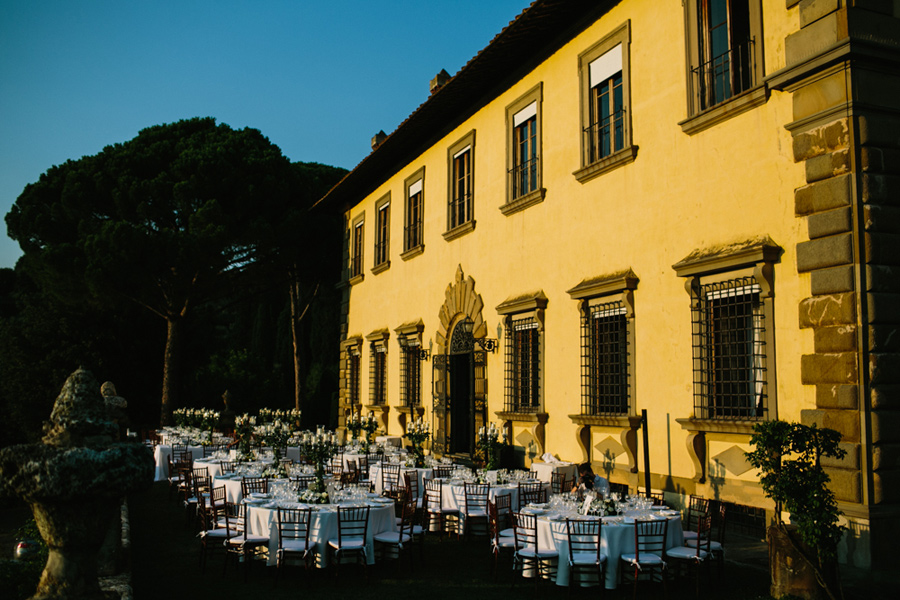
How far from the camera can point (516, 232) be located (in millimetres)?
14211

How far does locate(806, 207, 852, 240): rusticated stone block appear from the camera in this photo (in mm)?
7531

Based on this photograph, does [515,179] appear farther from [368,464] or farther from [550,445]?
[368,464]

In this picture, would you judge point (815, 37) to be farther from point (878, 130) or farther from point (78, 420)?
point (78, 420)

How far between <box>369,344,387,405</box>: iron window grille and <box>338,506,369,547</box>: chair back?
13019mm

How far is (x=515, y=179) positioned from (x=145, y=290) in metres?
15.9

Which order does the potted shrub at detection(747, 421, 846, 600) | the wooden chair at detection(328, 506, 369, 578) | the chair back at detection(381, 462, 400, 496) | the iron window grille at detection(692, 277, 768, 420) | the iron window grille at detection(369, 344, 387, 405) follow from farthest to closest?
the iron window grille at detection(369, 344, 387, 405)
the chair back at detection(381, 462, 400, 496)
the iron window grille at detection(692, 277, 768, 420)
the wooden chair at detection(328, 506, 369, 578)
the potted shrub at detection(747, 421, 846, 600)

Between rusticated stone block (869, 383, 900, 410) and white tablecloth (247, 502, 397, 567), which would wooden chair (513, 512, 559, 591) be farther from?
rusticated stone block (869, 383, 900, 410)

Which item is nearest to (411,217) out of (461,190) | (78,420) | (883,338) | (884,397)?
(461,190)

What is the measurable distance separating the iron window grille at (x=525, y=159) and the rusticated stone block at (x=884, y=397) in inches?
296

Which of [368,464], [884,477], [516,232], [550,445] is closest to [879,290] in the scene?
[884,477]

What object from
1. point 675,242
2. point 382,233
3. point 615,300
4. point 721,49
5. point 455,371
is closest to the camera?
point 721,49

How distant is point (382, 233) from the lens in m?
22.2

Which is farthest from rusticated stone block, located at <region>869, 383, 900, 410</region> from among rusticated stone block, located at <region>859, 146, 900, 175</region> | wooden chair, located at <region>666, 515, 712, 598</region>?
rusticated stone block, located at <region>859, 146, 900, 175</region>

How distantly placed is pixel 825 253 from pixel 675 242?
2424 millimetres
